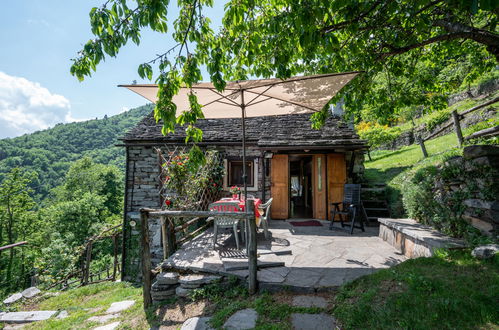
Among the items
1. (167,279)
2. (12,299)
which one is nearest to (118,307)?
(167,279)

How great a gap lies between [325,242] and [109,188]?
2863 cm

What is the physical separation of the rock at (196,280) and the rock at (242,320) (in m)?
0.75

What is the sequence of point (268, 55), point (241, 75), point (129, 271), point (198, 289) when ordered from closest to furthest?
point (198, 289), point (268, 55), point (241, 75), point (129, 271)

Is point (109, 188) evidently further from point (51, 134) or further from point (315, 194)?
point (51, 134)

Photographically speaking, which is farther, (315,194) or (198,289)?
(315,194)

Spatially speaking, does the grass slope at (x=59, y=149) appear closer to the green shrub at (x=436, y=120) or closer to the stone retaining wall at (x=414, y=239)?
the green shrub at (x=436, y=120)

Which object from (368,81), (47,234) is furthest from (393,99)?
(47,234)

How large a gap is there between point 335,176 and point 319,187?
1.94ft

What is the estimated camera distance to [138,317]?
10.7 feet

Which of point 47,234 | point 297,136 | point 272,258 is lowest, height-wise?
point 47,234

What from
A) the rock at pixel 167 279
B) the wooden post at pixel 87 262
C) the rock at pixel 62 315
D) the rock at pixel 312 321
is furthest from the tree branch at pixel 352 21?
the wooden post at pixel 87 262

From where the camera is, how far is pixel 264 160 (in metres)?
7.27

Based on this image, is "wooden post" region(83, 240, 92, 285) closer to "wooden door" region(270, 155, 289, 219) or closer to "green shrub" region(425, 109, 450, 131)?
"wooden door" region(270, 155, 289, 219)

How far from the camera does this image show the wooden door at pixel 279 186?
23.8 feet
